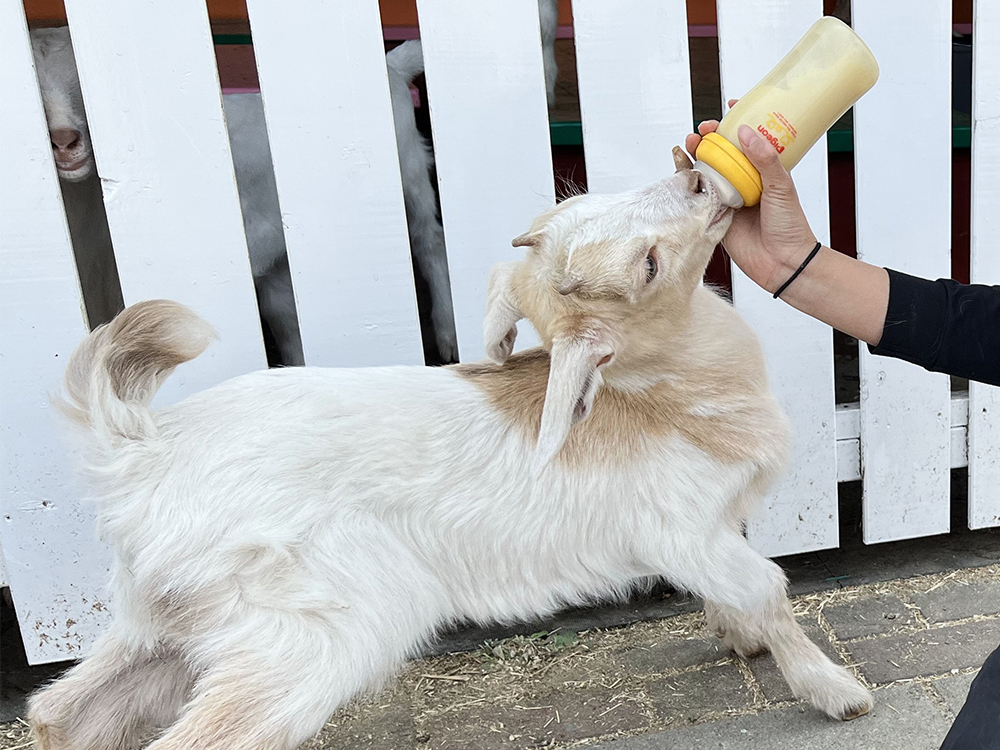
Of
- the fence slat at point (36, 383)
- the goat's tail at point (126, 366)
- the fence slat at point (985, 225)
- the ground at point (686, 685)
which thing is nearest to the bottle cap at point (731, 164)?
the goat's tail at point (126, 366)

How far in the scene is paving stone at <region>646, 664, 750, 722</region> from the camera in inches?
87.5

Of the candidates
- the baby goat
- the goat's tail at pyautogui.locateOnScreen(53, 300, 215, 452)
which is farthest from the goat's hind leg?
the goat's tail at pyautogui.locateOnScreen(53, 300, 215, 452)

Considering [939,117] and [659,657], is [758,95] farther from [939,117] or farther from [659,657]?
[659,657]

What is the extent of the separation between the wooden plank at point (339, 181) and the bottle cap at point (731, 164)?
0.90 meters

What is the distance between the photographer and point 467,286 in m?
2.39

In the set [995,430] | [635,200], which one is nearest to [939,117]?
[995,430]

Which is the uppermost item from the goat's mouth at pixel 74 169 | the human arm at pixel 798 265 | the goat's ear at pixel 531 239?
the goat's mouth at pixel 74 169

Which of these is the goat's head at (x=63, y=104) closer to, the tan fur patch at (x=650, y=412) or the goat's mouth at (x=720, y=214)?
the tan fur patch at (x=650, y=412)

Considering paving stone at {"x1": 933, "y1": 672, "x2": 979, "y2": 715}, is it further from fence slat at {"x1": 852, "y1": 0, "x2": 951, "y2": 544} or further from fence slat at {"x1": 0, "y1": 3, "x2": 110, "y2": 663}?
fence slat at {"x1": 0, "y1": 3, "x2": 110, "y2": 663}

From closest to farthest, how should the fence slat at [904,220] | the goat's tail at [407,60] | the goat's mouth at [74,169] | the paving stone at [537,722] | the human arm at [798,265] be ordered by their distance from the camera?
the human arm at [798,265]
the paving stone at [537,722]
the fence slat at [904,220]
the goat's mouth at [74,169]
the goat's tail at [407,60]

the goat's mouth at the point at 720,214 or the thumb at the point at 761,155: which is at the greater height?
the thumb at the point at 761,155

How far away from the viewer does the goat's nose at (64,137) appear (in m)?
2.39

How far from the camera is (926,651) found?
7.73ft

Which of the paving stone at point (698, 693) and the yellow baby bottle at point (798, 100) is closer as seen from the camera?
the yellow baby bottle at point (798, 100)
